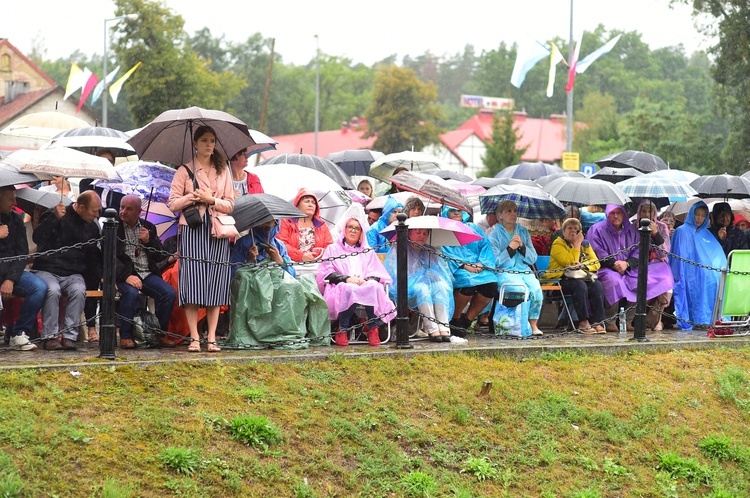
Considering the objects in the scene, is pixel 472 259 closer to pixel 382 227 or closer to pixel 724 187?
pixel 382 227

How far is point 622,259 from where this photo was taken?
43.9 feet

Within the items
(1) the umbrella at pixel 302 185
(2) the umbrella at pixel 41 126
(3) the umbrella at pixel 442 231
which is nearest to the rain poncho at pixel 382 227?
(3) the umbrella at pixel 442 231

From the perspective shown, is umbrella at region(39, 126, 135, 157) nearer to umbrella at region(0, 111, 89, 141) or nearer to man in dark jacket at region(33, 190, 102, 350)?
man in dark jacket at region(33, 190, 102, 350)

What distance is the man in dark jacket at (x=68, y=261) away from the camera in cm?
995

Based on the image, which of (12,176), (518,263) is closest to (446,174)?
(518,263)

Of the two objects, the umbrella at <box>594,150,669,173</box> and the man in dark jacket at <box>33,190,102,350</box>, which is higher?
the umbrella at <box>594,150,669,173</box>

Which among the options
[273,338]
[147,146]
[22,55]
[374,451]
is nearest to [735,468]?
[374,451]

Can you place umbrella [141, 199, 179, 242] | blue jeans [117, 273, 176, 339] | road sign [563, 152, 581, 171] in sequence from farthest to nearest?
road sign [563, 152, 581, 171], umbrella [141, 199, 179, 242], blue jeans [117, 273, 176, 339]

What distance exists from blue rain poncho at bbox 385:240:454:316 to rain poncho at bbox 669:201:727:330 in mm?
3582

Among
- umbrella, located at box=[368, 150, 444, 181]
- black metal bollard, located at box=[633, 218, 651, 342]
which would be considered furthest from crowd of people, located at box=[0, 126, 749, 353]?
umbrella, located at box=[368, 150, 444, 181]

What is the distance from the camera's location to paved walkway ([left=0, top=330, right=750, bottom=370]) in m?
9.19

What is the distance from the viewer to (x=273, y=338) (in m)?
10.4

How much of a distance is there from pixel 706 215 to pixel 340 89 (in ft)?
271

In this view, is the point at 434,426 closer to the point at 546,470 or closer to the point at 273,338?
the point at 546,470
